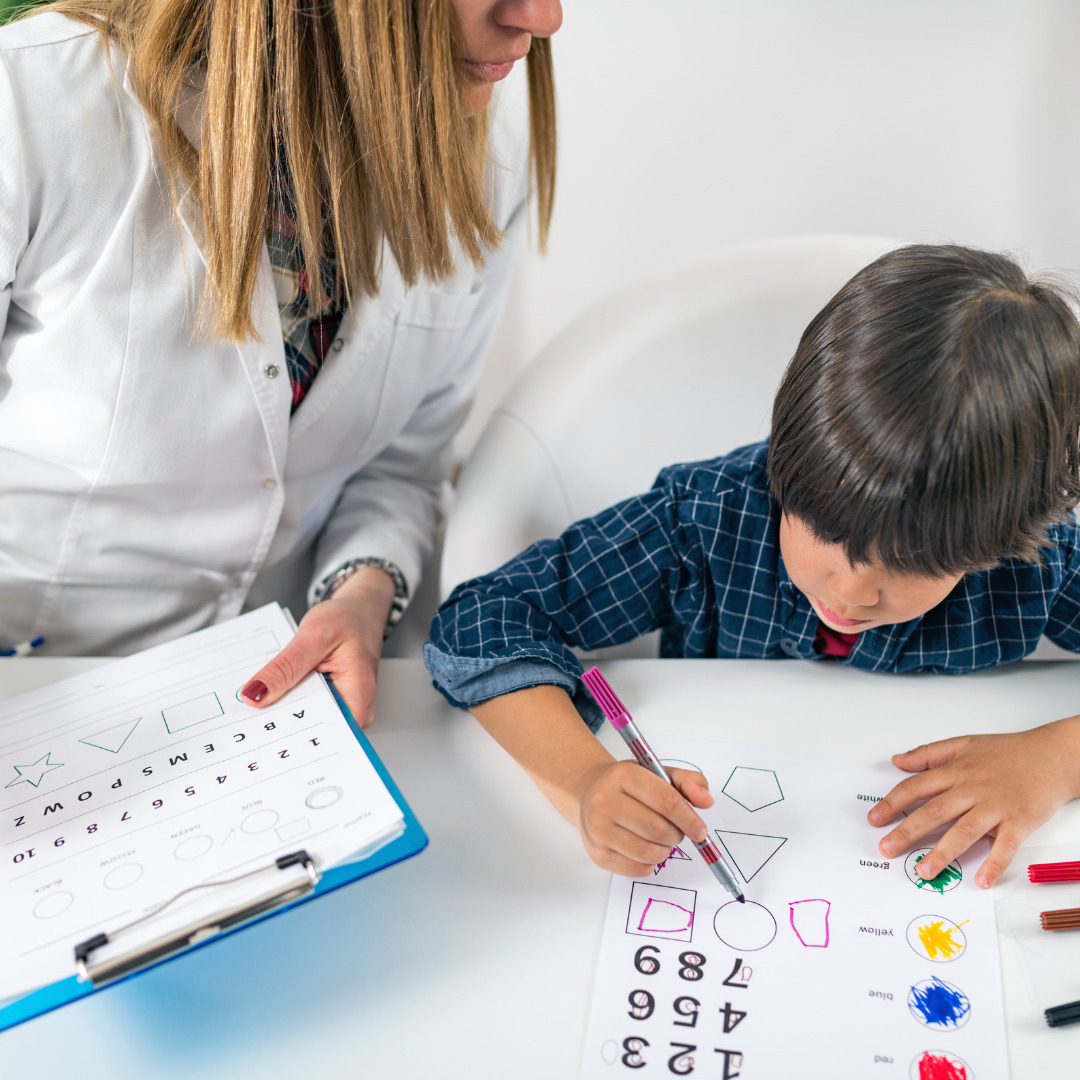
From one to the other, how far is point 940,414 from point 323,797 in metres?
0.39

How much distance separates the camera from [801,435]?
587mm

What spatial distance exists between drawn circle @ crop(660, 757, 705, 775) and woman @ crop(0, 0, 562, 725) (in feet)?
0.66

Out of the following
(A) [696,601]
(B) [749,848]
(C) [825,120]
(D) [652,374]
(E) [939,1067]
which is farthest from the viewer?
(C) [825,120]

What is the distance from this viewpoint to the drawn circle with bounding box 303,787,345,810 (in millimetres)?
501

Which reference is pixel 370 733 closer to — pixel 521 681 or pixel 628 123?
pixel 521 681

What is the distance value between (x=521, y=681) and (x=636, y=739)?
0.38ft

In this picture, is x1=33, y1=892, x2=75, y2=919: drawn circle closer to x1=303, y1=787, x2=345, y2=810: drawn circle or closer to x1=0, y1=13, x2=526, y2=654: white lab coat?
x1=303, y1=787, x2=345, y2=810: drawn circle

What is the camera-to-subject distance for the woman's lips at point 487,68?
60 centimetres

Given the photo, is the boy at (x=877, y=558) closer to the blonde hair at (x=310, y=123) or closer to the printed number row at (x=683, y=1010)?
the printed number row at (x=683, y=1010)

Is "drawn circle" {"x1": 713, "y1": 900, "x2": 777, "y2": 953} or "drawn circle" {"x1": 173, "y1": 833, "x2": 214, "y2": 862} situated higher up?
"drawn circle" {"x1": 173, "y1": 833, "x2": 214, "y2": 862}

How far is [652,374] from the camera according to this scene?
919 mm

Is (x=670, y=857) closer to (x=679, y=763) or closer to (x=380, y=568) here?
(x=679, y=763)

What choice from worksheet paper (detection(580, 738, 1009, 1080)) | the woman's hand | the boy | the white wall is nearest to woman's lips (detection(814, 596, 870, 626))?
the boy

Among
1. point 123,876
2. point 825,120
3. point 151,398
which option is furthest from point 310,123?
point 825,120
